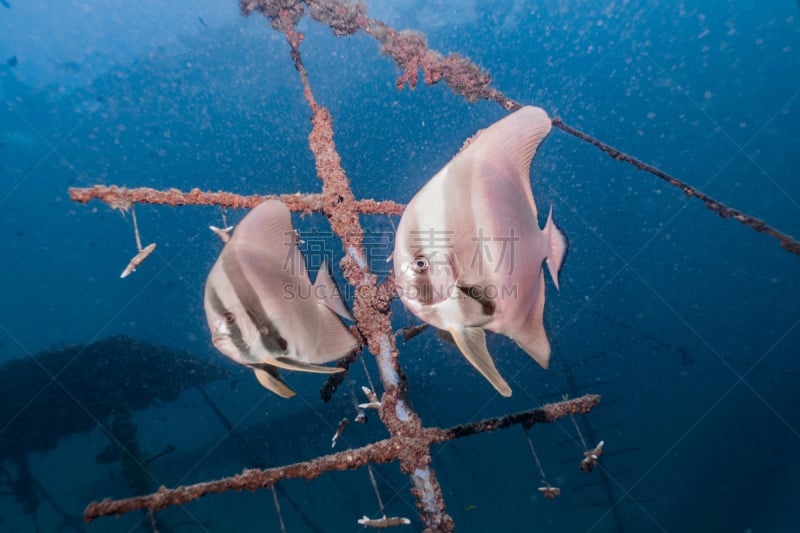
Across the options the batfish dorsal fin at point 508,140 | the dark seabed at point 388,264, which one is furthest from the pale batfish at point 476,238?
the dark seabed at point 388,264

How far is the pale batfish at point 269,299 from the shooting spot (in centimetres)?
233

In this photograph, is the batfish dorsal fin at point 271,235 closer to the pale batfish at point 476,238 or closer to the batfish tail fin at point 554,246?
the pale batfish at point 476,238

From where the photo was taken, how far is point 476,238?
1918mm

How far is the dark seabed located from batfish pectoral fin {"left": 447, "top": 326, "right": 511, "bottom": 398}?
15130 mm

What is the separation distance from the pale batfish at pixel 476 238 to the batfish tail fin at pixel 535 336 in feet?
0.80

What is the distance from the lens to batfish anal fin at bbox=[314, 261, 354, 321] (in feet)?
8.50

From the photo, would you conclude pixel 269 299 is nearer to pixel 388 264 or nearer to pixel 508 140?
pixel 508 140

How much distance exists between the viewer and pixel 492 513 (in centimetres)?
2164

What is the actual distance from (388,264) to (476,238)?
48.3 ft

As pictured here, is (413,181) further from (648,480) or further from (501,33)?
(648,480)

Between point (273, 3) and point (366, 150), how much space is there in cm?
2747

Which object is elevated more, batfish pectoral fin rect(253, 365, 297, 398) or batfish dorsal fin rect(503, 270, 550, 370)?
batfish dorsal fin rect(503, 270, 550, 370)

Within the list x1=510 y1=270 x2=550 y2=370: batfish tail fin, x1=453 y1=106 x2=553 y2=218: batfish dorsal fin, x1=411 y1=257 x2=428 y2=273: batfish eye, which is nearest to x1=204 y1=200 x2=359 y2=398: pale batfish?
x1=411 y1=257 x2=428 y2=273: batfish eye

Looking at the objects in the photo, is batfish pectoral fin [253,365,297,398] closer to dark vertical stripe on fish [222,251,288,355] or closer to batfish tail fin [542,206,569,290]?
dark vertical stripe on fish [222,251,288,355]
